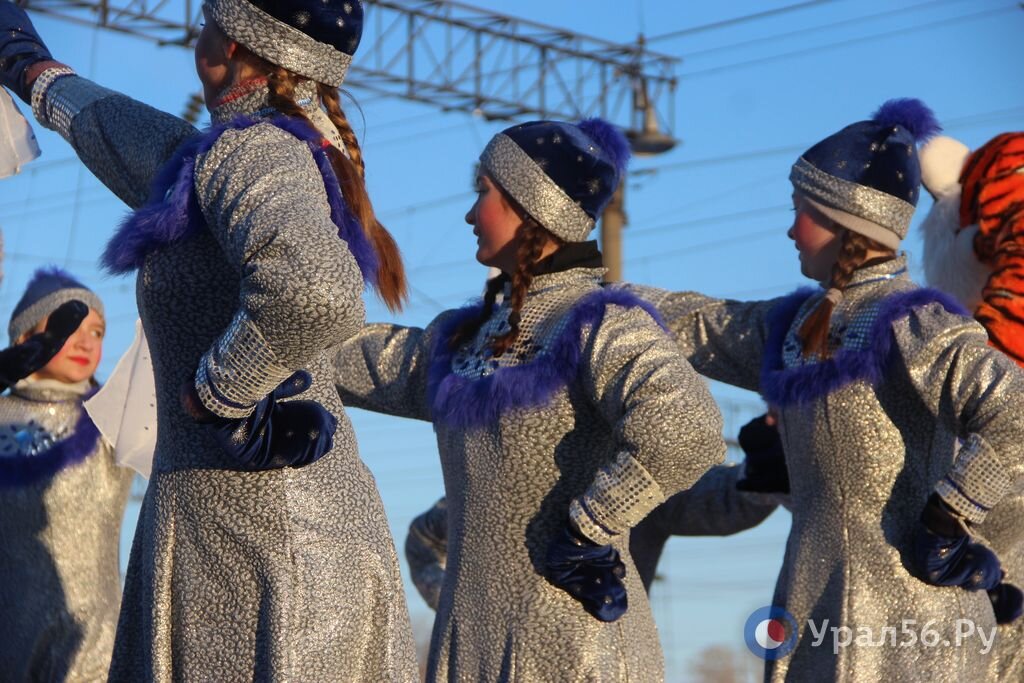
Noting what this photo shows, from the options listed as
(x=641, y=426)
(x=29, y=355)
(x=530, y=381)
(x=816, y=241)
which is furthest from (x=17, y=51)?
(x=816, y=241)

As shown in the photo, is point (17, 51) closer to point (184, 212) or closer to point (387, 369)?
point (184, 212)

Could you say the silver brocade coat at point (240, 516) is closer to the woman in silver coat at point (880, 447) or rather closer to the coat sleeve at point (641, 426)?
the coat sleeve at point (641, 426)

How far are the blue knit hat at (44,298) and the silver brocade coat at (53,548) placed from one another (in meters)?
0.37

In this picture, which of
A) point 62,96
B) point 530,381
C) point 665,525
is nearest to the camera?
point 62,96

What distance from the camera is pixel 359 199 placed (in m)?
2.89

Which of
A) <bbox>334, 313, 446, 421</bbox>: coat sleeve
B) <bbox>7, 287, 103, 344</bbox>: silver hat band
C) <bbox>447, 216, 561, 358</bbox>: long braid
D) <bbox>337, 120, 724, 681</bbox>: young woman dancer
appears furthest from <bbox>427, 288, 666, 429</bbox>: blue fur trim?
<bbox>7, 287, 103, 344</bbox>: silver hat band

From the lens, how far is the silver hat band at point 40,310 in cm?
624

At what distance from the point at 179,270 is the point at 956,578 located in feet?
8.00

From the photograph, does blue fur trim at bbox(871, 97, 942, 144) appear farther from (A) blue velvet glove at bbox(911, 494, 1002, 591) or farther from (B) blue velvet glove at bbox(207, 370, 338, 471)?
(B) blue velvet glove at bbox(207, 370, 338, 471)

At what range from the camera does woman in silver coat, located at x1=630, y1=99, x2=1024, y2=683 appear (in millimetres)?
4363

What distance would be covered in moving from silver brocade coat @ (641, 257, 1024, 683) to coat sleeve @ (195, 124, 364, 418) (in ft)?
7.18

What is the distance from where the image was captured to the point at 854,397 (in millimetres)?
4527

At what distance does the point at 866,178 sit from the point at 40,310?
303 cm

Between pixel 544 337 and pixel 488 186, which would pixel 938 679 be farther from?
pixel 488 186
